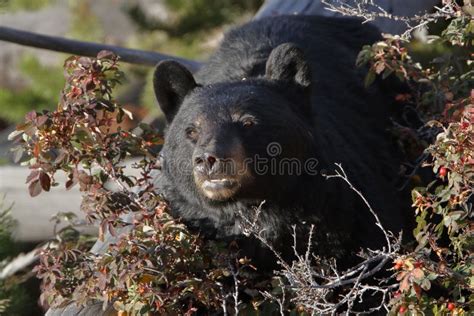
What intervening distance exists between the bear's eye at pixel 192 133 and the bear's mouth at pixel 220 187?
0.94ft

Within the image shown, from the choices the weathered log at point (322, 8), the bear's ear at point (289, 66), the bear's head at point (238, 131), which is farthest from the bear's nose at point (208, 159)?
the weathered log at point (322, 8)

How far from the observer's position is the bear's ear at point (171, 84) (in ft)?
15.5

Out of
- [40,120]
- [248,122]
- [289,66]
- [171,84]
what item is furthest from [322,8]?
[40,120]

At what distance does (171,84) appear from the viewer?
479 cm

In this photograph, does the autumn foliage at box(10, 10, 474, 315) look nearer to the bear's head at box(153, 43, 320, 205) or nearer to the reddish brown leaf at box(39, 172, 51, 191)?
the reddish brown leaf at box(39, 172, 51, 191)

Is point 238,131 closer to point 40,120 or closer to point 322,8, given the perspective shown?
point 40,120

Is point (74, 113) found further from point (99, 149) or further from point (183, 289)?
point (183, 289)

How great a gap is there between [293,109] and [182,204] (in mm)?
687

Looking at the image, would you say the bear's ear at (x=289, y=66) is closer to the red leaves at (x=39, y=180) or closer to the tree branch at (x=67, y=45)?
the red leaves at (x=39, y=180)

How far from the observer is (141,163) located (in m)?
4.60

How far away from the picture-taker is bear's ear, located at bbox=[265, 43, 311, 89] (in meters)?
4.68

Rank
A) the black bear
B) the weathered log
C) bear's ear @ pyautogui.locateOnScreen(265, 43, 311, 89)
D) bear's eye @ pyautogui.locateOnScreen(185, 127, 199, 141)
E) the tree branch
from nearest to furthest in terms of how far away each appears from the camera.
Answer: the black bear
bear's eye @ pyautogui.locateOnScreen(185, 127, 199, 141)
bear's ear @ pyautogui.locateOnScreen(265, 43, 311, 89)
the tree branch
the weathered log

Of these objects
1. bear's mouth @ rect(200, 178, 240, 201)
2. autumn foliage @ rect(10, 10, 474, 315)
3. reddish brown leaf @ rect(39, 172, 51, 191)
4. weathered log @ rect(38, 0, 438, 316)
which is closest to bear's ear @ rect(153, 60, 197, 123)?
autumn foliage @ rect(10, 10, 474, 315)

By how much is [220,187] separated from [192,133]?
38cm
